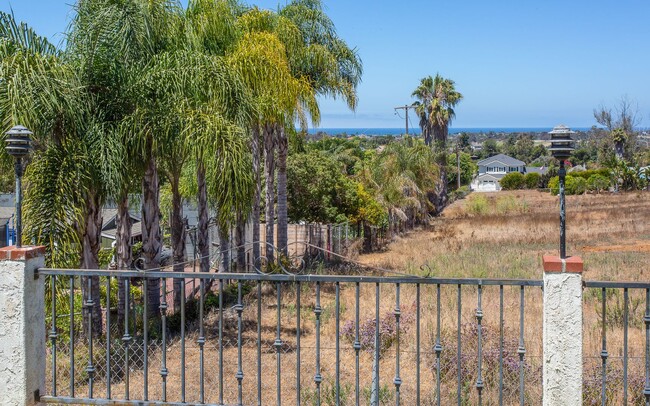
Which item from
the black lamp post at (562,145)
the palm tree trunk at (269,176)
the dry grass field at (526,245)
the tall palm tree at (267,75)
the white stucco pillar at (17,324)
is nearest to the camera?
the black lamp post at (562,145)

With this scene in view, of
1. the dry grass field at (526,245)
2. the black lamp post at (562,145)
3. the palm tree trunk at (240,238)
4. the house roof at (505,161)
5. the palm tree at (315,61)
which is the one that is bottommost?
the dry grass field at (526,245)

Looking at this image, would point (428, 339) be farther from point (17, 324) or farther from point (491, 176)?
point (491, 176)

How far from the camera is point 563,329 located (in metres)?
4.38

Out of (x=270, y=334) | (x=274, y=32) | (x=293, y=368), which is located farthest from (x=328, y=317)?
(x=274, y=32)

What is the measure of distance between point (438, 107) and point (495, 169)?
198 ft

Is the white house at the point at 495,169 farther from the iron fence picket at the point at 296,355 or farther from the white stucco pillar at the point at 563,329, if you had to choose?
the white stucco pillar at the point at 563,329

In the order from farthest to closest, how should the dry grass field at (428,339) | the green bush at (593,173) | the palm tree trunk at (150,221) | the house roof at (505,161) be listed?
the house roof at (505,161), the green bush at (593,173), the palm tree trunk at (150,221), the dry grass field at (428,339)

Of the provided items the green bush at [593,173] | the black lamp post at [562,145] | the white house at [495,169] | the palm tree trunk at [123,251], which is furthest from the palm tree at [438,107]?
the white house at [495,169]

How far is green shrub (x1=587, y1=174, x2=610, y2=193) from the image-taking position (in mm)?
51906

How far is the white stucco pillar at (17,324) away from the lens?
4.81 m

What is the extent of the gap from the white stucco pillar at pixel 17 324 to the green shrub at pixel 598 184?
52.8 meters

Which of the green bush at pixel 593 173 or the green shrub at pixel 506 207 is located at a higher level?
the green bush at pixel 593 173

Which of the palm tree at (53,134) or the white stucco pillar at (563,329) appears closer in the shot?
the white stucco pillar at (563,329)

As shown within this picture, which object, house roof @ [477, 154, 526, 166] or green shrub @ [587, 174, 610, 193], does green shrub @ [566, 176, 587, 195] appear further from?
house roof @ [477, 154, 526, 166]
